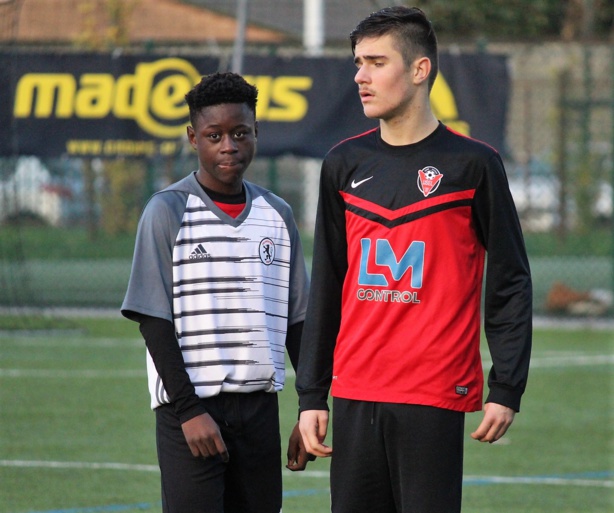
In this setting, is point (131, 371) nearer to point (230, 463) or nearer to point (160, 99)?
point (160, 99)

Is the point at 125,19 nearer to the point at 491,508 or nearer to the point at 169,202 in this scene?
the point at 491,508

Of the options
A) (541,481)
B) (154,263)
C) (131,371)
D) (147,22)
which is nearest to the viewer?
(154,263)

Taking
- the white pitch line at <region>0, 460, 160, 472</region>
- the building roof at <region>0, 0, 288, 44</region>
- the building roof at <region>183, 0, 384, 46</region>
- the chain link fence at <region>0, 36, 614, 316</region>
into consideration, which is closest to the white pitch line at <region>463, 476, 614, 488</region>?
the white pitch line at <region>0, 460, 160, 472</region>

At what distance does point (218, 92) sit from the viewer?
4.45 metres

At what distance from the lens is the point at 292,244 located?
15.3ft

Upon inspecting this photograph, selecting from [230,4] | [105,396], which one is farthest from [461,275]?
[230,4]

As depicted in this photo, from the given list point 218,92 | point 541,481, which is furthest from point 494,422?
point 541,481

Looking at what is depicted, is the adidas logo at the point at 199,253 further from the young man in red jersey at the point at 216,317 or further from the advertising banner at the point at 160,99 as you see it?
the advertising banner at the point at 160,99

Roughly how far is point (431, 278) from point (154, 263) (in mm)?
968

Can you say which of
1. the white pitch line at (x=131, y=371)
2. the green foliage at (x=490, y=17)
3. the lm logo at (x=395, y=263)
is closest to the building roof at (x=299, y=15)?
the green foliage at (x=490, y=17)

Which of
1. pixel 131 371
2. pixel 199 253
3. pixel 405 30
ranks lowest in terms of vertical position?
pixel 131 371

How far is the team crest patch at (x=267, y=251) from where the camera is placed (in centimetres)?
448

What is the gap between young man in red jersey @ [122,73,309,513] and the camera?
423 centimetres

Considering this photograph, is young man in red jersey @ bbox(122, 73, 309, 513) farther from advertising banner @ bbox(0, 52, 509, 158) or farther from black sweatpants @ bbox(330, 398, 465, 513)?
advertising banner @ bbox(0, 52, 509, 158)
